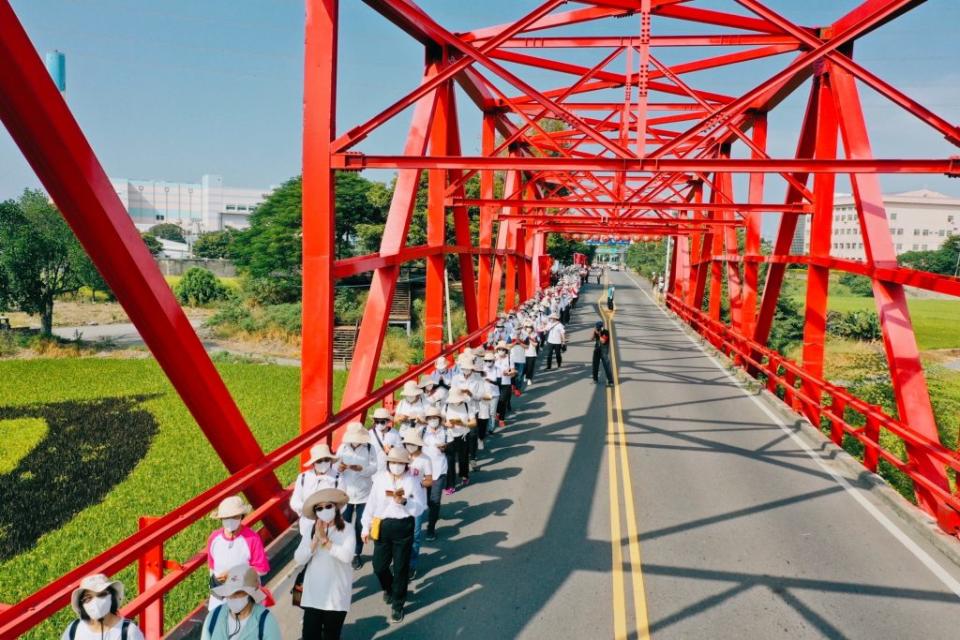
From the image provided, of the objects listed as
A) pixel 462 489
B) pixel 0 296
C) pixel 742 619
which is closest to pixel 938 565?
pixel 742 619

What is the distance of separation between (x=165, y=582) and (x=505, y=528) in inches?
159

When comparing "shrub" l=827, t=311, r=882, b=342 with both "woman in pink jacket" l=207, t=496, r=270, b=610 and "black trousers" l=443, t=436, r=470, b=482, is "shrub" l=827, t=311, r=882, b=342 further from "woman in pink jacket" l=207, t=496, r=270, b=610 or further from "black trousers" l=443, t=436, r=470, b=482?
"woman in pink jacket" l=207, t=496, r=270, b=610

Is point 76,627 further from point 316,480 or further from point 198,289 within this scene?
point 198,289

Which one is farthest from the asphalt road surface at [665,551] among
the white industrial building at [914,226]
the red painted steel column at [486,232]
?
the white industrial building at [914,226]

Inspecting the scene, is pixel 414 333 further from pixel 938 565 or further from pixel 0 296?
pixel 938 565

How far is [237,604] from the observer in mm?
3730

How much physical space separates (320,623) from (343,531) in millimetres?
763

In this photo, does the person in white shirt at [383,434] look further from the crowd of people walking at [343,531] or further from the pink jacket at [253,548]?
the pink jacket at [253,548]

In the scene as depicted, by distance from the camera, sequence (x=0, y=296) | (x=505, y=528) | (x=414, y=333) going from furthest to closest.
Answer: (x=414, y=333) → (x=0, y=296) → (x=505, y=528)

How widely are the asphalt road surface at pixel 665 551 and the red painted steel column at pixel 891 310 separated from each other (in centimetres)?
87

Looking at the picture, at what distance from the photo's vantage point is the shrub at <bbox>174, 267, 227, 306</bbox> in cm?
5553

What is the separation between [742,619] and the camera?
5.70 meters

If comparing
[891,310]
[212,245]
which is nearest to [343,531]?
[891,310]

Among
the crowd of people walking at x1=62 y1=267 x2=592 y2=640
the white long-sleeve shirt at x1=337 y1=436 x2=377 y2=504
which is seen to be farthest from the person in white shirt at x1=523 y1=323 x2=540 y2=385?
the white long-sleeve shirt at x1=337 y1=436 x2=377 y2=504
